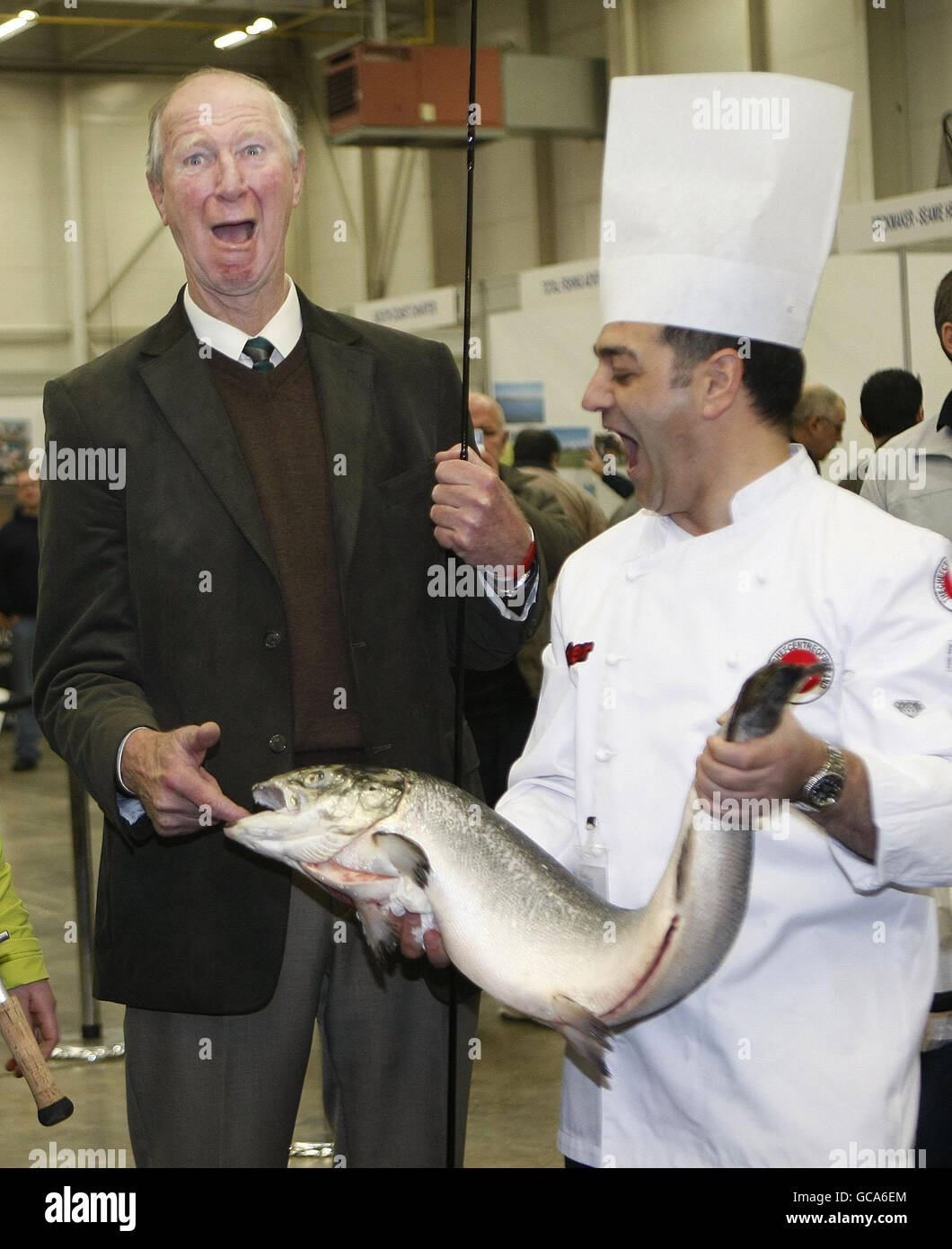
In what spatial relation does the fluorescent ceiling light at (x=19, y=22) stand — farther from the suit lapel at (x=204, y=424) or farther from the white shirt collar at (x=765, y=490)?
the white shirt collar at (x=765, y=490)

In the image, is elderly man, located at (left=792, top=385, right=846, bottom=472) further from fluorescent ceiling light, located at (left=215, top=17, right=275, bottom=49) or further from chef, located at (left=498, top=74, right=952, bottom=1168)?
fluorescent ceiling light, located at (left=215, top=17, right=275, bottom=49)

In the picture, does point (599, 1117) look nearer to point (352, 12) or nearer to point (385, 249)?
point (352, 12)

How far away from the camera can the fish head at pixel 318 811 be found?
4.94ft

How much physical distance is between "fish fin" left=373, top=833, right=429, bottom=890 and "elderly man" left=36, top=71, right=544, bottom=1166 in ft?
1.41

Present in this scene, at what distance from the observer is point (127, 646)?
6.48 feet

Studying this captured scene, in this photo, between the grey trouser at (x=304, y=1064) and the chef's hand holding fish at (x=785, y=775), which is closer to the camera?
the chef's hand holding fish at (x=785, y=775)

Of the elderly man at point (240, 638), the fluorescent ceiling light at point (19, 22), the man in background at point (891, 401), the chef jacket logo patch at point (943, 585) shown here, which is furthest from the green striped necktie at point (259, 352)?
the fluorescent ceiling light at point (19, 22)

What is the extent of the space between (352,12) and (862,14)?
206 inches

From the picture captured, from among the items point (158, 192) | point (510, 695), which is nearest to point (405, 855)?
point (158, 192)

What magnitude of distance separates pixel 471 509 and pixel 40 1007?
35.2 inches

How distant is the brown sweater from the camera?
1970 mm

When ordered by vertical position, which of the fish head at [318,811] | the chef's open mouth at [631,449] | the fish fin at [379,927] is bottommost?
the fish fin at [379,927]

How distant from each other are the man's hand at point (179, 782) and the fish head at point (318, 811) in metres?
0.15

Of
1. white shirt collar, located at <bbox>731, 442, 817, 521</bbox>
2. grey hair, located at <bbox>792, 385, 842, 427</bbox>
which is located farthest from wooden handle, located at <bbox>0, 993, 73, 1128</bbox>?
grey hair, located at <bbox>792, 385, 842, 427</bbox>
